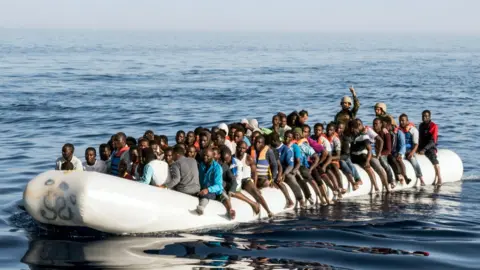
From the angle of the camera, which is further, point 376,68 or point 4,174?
point 376,68

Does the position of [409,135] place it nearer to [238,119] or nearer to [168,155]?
[168,155]

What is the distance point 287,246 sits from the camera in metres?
14.0

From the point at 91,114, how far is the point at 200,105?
6.16 m

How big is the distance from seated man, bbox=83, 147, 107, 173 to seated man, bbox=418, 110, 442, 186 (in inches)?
325

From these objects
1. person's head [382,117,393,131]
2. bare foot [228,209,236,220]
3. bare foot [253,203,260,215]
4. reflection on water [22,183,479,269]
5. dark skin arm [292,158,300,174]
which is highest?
person's head [382,117,393,131]

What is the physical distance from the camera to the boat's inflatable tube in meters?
13.1

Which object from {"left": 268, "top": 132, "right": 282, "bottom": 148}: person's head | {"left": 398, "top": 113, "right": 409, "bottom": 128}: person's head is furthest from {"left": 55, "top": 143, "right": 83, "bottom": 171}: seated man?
{"left": 398, "top": 113, "right": 409, "bottom": 128}: person's head

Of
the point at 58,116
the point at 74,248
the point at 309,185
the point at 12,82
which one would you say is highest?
the point at 12,82

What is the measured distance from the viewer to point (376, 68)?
208 ft

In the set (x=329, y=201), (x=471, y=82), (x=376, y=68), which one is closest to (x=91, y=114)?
(x=329, y=201)

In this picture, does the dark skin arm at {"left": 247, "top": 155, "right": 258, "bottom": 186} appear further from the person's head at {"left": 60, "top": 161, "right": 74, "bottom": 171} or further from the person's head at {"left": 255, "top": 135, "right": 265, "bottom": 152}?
the person's head at {"left": 60, "top": 161, "right": 74, "bottom": 171}

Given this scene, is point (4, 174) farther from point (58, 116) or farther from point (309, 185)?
point (58, 116)

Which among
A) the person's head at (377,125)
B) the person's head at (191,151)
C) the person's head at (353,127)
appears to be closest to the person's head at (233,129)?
the person's head at (191,151)

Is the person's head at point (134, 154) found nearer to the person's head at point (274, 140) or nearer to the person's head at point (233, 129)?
the person's head at point (233, 129)
